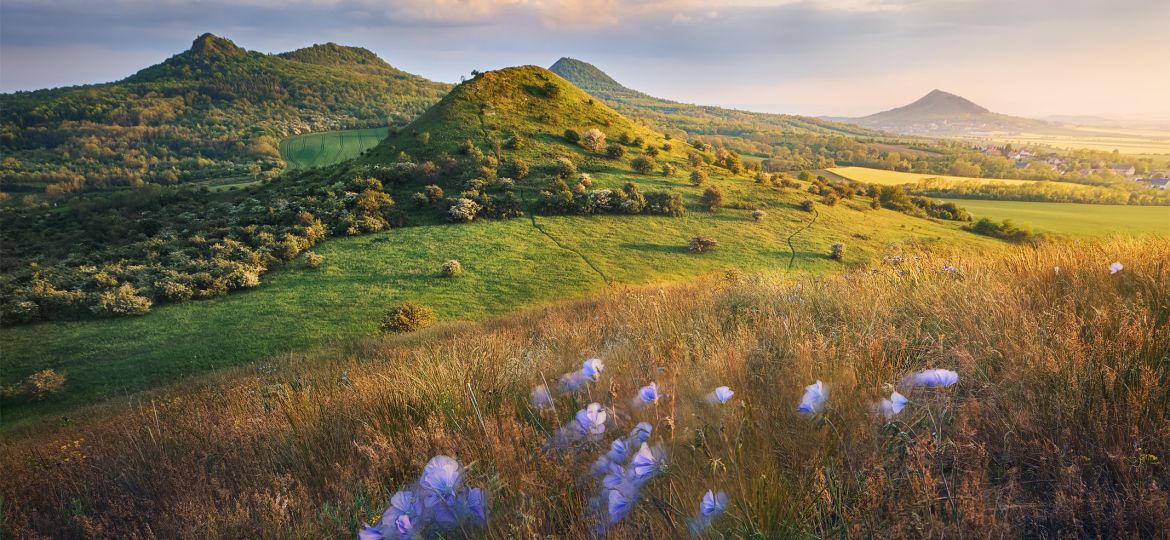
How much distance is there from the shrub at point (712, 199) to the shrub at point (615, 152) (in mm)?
9186

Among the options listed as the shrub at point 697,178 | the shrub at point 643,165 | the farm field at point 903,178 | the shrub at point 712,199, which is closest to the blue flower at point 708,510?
the shrub at point 712,199

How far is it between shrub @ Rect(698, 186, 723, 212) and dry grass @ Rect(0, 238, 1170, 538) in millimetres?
29817

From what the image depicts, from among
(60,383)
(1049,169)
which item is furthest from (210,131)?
(1049,169)

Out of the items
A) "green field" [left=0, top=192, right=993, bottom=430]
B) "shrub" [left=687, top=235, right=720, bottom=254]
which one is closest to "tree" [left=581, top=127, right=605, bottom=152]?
"green field" [left=0, top=192, right=993, bottom=430]

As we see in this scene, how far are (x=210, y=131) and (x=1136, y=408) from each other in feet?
467

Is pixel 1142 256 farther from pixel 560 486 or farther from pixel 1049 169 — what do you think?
pixel 1049 169

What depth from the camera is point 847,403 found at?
205 centimetres

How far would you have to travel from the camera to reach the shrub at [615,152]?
128 ft

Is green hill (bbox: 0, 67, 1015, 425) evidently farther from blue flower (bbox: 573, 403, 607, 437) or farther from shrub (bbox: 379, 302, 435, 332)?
blue flower (bbox: 573, 403, 607, 437)

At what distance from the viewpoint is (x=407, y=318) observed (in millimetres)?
17156

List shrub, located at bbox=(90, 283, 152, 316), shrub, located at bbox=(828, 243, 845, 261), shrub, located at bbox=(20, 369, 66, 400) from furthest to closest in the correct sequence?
shrub, located at bbox=(828, 243, 845, 261)
shrub, located at bbox=(90, 283, 152, 316)
shrub, located at bbox=(20, 369, 66, 400)

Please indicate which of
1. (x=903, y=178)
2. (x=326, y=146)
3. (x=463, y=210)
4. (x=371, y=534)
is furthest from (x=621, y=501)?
(x=326, y=146)

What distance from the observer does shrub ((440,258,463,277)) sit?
2219 centimetres

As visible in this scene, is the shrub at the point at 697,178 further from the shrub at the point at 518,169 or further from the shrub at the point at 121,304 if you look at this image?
the shrub at the point at 121,304
